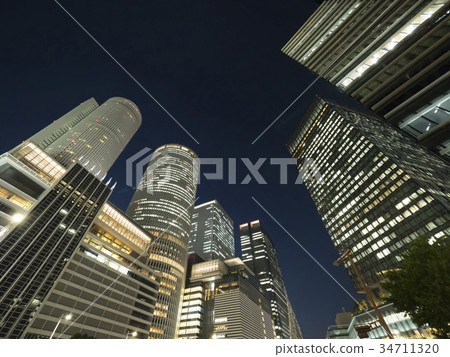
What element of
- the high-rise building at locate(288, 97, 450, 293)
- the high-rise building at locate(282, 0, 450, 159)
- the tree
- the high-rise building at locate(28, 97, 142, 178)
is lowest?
the tree

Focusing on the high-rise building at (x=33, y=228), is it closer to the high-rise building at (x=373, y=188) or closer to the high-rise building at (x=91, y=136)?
the high-rise building at (x=91, y=136)

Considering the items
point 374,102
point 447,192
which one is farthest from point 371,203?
point 374,102

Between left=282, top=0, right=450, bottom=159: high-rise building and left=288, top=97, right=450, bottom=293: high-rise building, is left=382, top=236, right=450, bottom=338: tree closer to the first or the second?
left=282, top=0, right=450, bottom=159: high-rise building

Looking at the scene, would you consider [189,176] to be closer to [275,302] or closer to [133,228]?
[133,228]

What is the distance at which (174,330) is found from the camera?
9888cm

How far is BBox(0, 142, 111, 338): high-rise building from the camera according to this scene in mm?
44875

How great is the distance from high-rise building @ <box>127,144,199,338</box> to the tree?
10264 centimetres

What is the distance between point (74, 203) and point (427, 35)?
8176 centimetres

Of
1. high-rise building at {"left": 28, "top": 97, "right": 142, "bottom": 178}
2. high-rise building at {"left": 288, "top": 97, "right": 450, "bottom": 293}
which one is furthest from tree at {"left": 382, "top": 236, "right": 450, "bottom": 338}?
high-rise building at {"left": 28, "top": 97, "right": 142, "bottom": 178}

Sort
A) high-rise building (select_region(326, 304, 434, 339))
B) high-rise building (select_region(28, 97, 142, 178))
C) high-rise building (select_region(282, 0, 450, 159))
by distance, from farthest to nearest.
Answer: high-rise building (select_region(28, 97, 142, 178)), high-rise building (select_region(326, 304, 434, 339)), high-rise building (select_region(282, 0, 450, 159))

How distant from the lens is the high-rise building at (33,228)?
44.9m

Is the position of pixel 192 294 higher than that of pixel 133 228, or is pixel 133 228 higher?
pixel 133 228

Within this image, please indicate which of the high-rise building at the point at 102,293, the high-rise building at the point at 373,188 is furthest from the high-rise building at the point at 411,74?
the high-rise building at the point at 102,293
